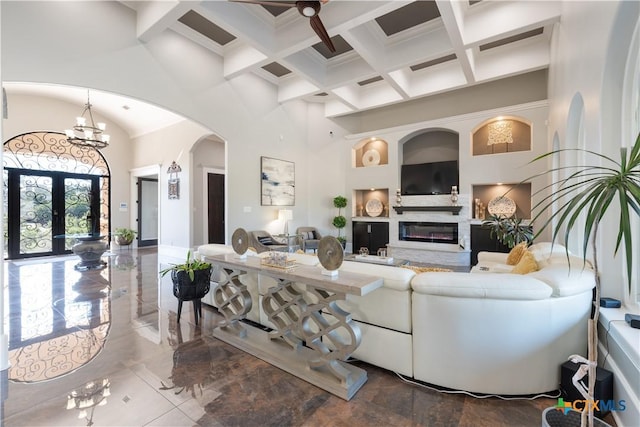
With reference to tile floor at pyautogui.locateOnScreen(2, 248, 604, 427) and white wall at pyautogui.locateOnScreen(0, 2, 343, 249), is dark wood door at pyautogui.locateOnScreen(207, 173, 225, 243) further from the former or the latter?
tile floor at pyautogui.locateOnScreen(2, 248, 604, 427)

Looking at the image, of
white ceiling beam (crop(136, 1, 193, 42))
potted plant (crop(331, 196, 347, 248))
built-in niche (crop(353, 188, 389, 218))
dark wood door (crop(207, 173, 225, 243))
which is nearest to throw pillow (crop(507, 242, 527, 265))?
built-in niche (crop(353, 188, 389, 218))

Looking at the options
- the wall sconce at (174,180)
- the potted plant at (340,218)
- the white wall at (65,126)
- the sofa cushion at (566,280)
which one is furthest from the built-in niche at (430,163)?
the white wall at (65,126)

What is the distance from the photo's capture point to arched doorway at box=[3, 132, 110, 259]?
6906 mm

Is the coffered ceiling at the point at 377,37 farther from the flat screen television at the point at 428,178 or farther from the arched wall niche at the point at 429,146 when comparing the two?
the flat screen television at the point at 428,178

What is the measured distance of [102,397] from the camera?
6.24 ft

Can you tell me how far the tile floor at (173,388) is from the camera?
171 cm

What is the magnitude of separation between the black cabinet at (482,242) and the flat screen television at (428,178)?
3.58 ft

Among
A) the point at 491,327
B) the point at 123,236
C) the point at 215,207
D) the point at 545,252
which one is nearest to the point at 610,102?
the point at 545,252

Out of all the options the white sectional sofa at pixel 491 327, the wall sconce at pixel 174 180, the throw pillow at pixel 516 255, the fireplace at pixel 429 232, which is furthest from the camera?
the wall sconce at pixel 174 180

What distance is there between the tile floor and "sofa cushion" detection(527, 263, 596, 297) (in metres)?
0.73

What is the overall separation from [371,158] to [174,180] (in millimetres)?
5432

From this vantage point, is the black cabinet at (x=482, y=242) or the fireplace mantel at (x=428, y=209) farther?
the fireplace mantel at (x=428, y=209)

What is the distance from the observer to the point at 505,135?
634 centimetres

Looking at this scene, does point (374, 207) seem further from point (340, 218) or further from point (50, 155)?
point (50, 155)
